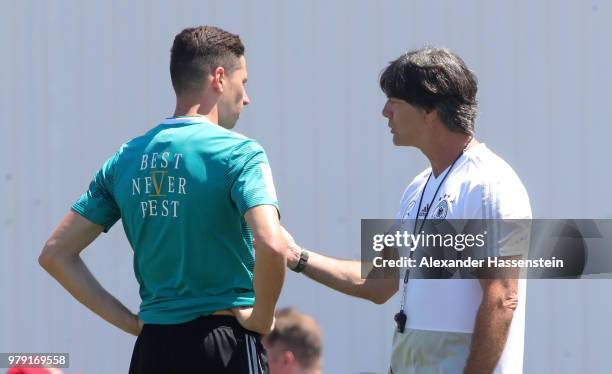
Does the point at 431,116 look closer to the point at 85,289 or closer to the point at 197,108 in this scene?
the point at 197,108

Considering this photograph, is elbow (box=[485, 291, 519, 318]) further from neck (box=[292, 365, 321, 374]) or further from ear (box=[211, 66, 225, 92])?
neck (box=[292, 365, 321, 374])

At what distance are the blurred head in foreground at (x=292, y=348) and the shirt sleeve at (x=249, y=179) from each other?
1048 millimetres

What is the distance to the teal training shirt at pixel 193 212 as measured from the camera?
2.59 metres

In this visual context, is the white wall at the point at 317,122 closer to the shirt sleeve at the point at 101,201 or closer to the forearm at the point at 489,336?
the shirt sleeve at the point at 101,201

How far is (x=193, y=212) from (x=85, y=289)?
421mm

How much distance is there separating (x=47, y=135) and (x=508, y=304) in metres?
2.05

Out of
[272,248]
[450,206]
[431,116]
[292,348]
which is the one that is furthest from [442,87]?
[292,348]

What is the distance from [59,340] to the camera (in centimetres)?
395

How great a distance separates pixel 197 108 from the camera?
2787mm

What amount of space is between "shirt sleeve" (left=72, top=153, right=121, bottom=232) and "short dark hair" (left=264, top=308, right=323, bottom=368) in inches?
36.6

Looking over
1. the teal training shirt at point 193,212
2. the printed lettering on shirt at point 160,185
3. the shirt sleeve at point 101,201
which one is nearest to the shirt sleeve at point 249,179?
the teal training shirt at point 193,212

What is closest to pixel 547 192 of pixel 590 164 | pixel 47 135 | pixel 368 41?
pixel 590 164

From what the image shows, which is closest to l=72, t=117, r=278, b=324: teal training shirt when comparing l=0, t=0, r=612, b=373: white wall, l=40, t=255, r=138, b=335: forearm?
l=40, t=255, r=138, b=335: forearm

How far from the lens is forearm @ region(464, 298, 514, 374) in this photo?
8.59 ft
